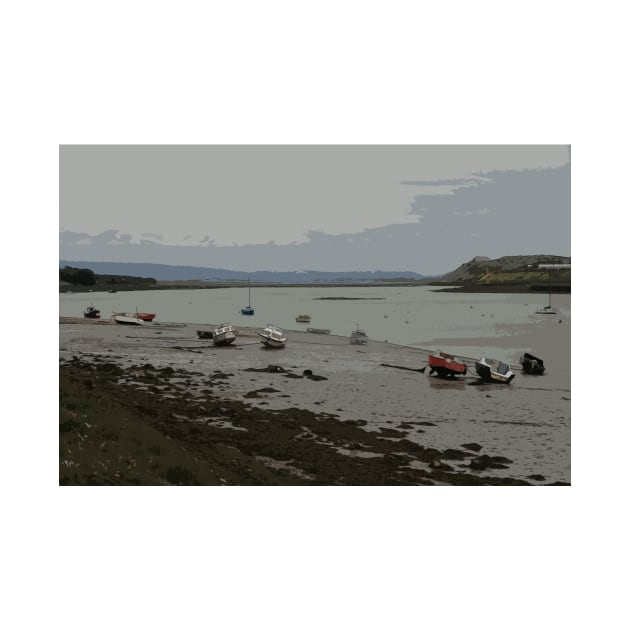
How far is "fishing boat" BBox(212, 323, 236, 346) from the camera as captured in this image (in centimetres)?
1492

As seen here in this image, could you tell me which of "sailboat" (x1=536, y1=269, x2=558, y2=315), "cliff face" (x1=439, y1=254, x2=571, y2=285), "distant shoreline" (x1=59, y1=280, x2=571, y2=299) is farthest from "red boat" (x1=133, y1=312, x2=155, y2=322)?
"sailboat" (x1=536, y1=269, x2=558, y2=315)

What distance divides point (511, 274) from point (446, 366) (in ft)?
12.2

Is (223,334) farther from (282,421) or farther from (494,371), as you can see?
(494,371)

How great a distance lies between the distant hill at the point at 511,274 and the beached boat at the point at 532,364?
246 cm

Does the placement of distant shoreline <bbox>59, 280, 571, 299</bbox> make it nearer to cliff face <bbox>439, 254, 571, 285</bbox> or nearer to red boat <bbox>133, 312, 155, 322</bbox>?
cliff face <bbox>439, 254, 571, 285</bbox>

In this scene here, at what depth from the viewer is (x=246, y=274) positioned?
1151 cm

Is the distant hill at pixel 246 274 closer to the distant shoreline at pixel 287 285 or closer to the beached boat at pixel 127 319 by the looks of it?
the distant shoreline at pixel 287 285

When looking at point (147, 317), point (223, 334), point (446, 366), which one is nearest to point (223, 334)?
point (223, 334)

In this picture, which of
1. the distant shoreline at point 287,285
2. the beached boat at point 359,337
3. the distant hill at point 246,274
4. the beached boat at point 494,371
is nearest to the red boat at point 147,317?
the distant shoreline at point 287,285

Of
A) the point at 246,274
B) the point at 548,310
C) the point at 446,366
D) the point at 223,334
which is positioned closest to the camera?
the point at 548,310

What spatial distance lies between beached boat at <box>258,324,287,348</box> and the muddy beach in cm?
154

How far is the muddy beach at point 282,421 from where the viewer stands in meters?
8.86

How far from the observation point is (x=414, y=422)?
35.9ft

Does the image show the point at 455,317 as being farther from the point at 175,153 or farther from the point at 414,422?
the point at 175,153
